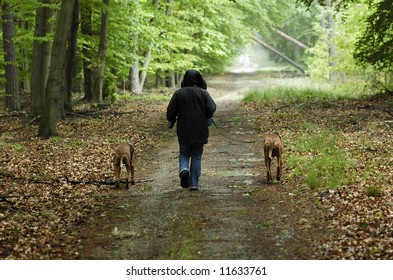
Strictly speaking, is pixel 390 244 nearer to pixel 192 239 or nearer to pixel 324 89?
pixel 192 239

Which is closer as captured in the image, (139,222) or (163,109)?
(139,222)

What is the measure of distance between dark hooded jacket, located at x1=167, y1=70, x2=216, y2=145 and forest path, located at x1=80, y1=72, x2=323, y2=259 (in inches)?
41.5

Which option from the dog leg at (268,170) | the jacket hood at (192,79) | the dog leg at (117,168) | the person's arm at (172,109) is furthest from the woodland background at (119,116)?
the jacket hood at (192,79)

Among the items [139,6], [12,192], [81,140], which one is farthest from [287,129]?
[139,6]

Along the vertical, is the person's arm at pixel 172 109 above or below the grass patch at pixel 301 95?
above

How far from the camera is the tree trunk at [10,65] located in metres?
21.7

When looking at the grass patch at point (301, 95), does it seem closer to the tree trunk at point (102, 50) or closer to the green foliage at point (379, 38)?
the green foliage at point (379, 38)

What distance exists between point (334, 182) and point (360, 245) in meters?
2.88

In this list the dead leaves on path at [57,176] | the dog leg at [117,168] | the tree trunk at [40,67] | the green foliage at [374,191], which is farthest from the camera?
the tree trunk at [40,67]

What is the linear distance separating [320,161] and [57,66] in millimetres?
8250

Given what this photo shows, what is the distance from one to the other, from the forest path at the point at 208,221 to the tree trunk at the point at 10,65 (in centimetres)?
1314

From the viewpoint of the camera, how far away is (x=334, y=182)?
8820 mm

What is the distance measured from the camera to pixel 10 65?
74.1 feet

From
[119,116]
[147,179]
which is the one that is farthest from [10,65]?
[147,179]
